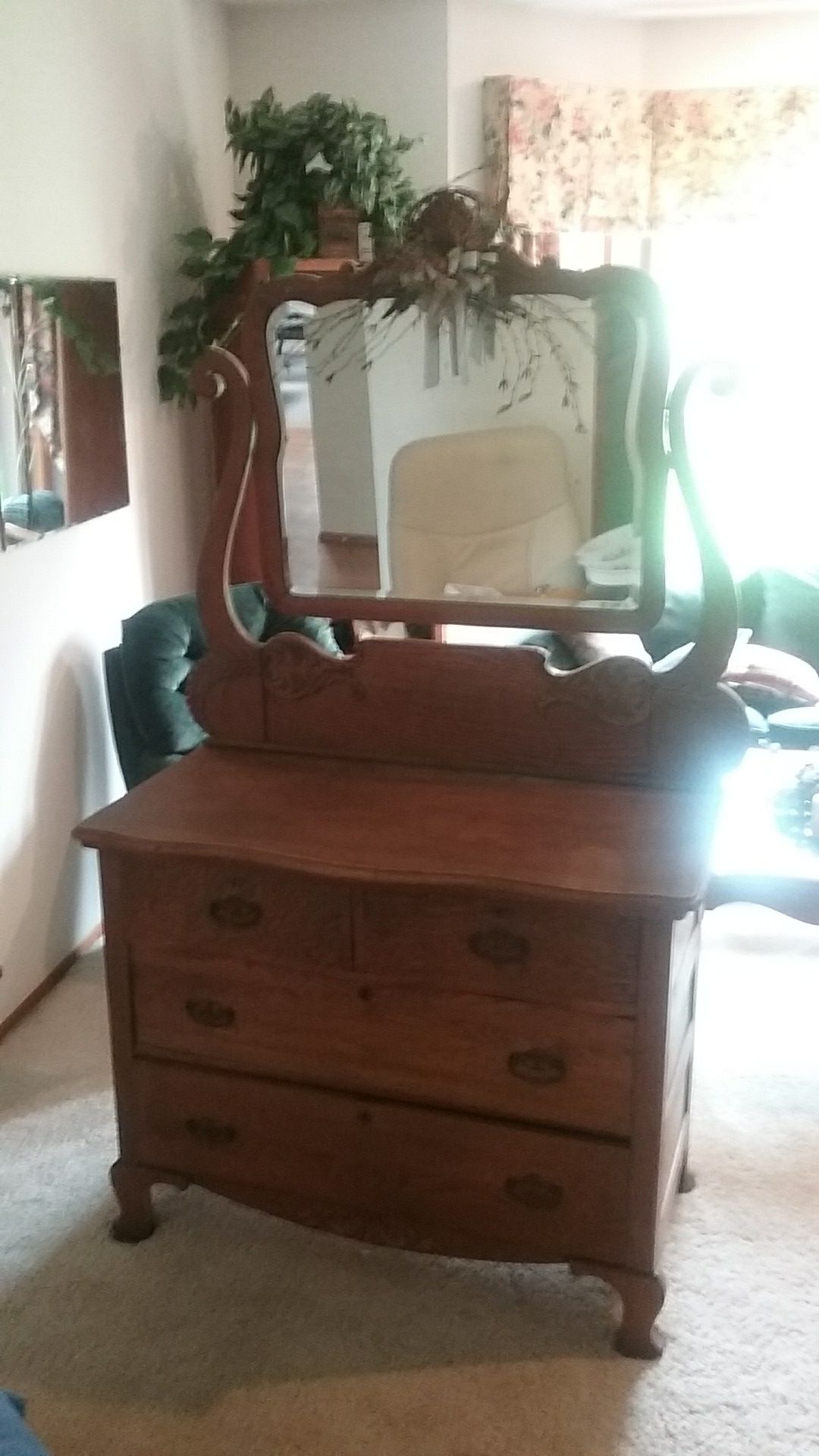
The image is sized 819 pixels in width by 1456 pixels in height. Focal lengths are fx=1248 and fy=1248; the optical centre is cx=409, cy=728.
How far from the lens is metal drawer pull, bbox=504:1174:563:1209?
1.76m

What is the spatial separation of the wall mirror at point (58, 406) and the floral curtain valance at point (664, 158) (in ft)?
5.17

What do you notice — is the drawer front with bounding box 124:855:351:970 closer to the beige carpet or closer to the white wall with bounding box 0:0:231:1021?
the beige carpet

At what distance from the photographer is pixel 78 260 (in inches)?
111

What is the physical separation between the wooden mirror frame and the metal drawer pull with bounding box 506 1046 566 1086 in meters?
0.63

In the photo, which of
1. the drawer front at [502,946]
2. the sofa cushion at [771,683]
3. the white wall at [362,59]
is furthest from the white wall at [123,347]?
the sofa cushion at [771,683]

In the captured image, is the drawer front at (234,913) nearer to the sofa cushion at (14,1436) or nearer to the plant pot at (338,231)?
the sofa cushion at (14,1436)

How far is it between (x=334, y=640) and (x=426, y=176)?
5.20 feet

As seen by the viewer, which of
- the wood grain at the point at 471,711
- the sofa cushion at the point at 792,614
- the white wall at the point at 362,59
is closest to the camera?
the wood grain at the point at 471,711

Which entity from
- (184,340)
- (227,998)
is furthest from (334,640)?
(227,998)

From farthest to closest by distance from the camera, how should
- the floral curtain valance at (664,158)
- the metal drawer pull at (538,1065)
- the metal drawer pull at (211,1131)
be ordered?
1. the floral curtain valance at (664,158)
2. the metal drawer pull at (211,1131)
3. the metal drawer pull at (538,1065)

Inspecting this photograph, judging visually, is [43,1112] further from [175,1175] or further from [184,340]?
[184,340]

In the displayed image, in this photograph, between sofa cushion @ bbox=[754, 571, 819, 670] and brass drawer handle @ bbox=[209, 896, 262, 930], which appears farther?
sofa cushion @ bbox=[754, 571, 819, 670]

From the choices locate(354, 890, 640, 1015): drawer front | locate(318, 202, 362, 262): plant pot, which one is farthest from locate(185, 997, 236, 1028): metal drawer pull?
locate(318, 202, 362, 262): plant pot

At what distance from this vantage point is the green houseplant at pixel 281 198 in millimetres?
3203
